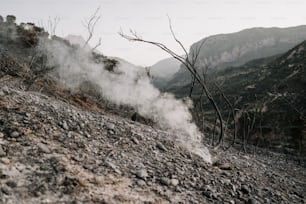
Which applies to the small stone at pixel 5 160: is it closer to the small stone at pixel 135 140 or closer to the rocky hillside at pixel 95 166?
the rocky hillside at pixel 95 166

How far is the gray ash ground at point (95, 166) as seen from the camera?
4820 mm

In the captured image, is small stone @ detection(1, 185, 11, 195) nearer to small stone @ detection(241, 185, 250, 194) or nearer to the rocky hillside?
the rocky hillside

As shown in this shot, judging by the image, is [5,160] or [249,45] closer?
[5,160]

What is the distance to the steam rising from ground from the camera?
15.4 metres

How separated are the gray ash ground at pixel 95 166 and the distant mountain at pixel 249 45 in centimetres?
12148

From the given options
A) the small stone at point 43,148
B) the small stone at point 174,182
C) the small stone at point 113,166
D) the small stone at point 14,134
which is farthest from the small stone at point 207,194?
the small stone at point 14,134

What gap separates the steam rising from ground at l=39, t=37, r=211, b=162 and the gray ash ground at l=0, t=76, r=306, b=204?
203cm

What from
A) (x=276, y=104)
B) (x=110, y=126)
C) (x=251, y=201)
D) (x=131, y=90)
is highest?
(x=276, y=104)

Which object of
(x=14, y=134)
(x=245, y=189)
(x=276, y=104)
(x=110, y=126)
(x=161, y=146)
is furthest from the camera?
(x=276, y=104)

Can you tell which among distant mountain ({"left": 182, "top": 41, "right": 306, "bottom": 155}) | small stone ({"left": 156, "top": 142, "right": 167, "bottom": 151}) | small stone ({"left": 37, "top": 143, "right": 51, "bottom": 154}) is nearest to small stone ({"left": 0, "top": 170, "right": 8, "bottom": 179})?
small stone ({"left": 37, "top": 143, "right": 51, "bottom": 154})

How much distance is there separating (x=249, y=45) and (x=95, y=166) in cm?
15923

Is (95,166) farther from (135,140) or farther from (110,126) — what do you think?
(110,126)

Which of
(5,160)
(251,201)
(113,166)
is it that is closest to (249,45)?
(251,201)

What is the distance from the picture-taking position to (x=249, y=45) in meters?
153
